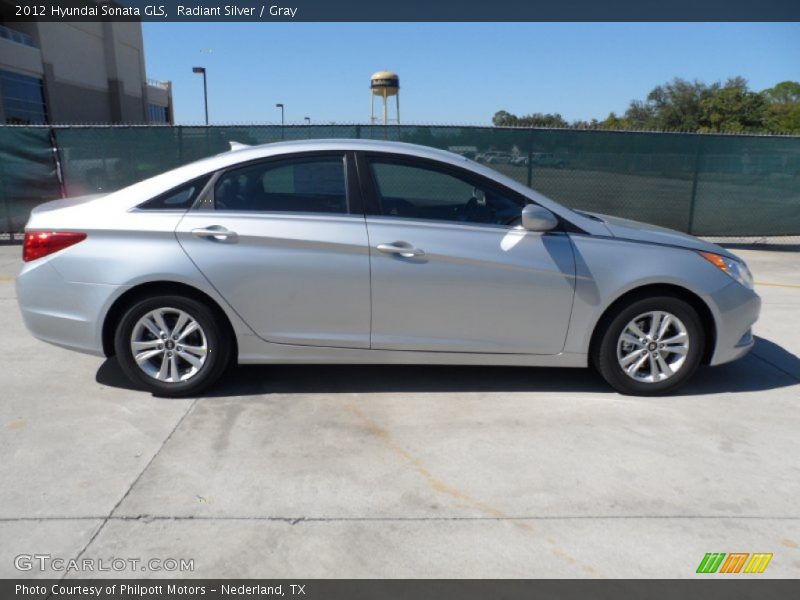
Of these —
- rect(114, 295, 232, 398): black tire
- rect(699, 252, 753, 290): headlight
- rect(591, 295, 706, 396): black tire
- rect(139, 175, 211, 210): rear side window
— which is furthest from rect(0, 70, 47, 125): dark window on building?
rect(699, 252, 753, 290): headlight

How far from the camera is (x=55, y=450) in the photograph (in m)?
3.53

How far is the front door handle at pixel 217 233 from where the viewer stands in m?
4.03

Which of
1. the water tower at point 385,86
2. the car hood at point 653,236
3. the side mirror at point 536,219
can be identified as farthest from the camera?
the water tower at point 385,86

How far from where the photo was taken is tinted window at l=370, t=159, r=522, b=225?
4199 mm

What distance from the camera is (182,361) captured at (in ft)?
13.8

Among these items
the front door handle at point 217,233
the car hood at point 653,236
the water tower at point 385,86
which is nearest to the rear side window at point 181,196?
the front door handle at point 217,233

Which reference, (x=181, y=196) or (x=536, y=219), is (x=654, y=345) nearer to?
(x=536, y=219)

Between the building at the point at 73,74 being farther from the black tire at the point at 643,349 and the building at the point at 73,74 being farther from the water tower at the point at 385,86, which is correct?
the black tire at the point at 643,349

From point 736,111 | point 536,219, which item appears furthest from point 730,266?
point 736,111

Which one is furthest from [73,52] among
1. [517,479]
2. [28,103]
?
[517,479]

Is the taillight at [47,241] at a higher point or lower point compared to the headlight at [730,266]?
higher

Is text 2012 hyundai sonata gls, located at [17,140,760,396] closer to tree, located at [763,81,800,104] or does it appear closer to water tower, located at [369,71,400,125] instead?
water tower, located at [369,71,400,125]

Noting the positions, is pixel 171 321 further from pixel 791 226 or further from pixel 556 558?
pixel 791 226

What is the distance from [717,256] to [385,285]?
2.25 metres
